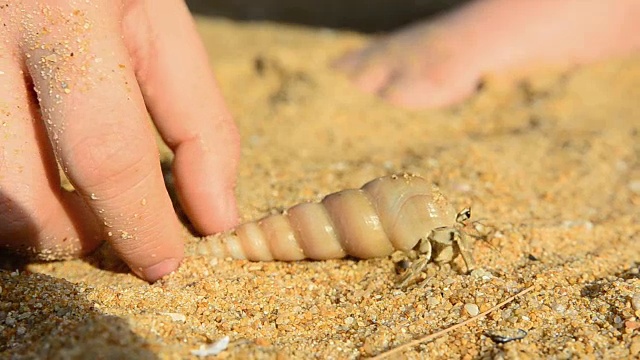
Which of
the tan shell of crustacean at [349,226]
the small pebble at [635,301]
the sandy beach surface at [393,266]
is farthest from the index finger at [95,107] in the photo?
the small pebble at [635,301]

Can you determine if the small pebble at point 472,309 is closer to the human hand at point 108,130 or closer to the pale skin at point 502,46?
the human hand at point 108,130

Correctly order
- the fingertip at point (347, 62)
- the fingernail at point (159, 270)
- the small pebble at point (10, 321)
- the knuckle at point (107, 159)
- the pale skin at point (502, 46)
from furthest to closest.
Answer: the fingertip at point (347, 62) < the pale skin at point (502, 46) < the fingernail at point (159, 270) < the small pebble at point (10, 321) < the knuckle at point (107, 159)

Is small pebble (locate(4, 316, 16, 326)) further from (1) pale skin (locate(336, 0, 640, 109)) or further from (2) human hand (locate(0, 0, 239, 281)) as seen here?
(1) pale skin (locate(336, 0, 640, 109))

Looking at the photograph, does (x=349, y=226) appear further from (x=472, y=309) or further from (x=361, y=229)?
(x=472, y=309)

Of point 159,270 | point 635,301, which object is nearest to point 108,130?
point 159,270

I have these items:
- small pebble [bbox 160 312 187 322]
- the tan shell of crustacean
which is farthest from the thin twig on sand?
small pebble [bbox 160 312 187 322]

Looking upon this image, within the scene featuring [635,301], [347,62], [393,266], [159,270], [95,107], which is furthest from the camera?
[347,62]
